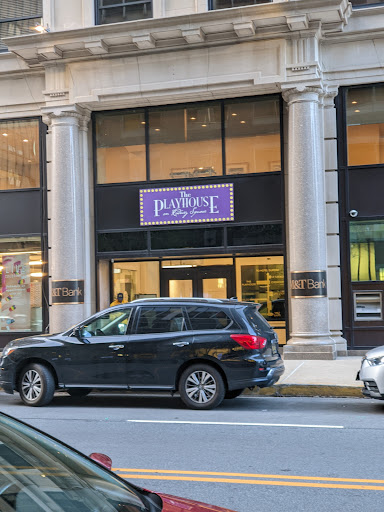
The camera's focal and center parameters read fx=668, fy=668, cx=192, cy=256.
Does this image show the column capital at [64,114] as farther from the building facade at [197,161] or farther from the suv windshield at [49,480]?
the suv windshield at [49,480]

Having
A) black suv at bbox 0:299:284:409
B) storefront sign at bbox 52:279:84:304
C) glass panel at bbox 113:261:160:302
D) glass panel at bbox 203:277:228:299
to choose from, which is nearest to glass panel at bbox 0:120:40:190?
storefront sign at bbox 52:279:84:304

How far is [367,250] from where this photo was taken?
16453 mm

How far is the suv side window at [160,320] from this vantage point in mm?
10727

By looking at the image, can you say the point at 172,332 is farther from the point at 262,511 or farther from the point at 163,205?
the point at 163,205

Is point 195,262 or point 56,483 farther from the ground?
point 195,262

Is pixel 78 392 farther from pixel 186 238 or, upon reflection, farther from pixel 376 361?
pixel 186 238

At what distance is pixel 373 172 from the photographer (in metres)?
16.5

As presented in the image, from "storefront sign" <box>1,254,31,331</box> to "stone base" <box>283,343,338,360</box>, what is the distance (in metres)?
7.36

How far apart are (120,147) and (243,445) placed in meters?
12.1

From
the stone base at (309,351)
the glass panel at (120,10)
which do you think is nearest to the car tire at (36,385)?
the stone base at (309,351)

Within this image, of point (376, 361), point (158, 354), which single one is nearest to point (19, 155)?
point (158, 354)

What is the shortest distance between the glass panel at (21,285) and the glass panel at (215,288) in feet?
14.9

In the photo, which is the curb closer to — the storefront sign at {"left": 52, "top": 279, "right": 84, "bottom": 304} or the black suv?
the black suv

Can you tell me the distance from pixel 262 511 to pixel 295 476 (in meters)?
1.08
